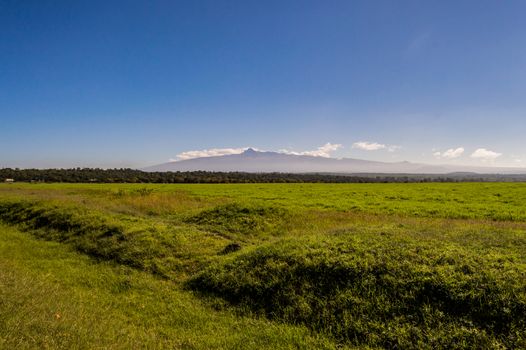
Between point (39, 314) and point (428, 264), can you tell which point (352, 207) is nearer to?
point (428, 264)

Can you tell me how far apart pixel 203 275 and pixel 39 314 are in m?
4.78

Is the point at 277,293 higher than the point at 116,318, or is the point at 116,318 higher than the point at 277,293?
the point at 277,293

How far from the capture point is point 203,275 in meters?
10.8

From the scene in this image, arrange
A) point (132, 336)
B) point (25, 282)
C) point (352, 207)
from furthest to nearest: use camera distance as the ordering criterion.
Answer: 1. point (352, 207)
2. point (25, 282)
3. point (132, 336)

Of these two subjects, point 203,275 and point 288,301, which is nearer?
point 288,301

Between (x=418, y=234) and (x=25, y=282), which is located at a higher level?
(x=418, y=234)

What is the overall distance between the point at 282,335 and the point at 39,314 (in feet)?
19.3

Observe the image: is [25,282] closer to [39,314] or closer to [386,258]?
[39,314]

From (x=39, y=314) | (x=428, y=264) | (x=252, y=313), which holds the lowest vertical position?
(x=252, y=313)

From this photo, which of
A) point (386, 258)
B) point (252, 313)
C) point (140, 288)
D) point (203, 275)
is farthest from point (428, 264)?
point (140, 288)

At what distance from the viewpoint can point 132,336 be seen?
720 cm

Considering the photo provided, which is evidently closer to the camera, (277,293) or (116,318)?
(116,318)

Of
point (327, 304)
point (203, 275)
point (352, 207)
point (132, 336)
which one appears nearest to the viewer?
point (132, 336)

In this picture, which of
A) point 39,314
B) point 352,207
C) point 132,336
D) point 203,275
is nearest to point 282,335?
point 132,336
